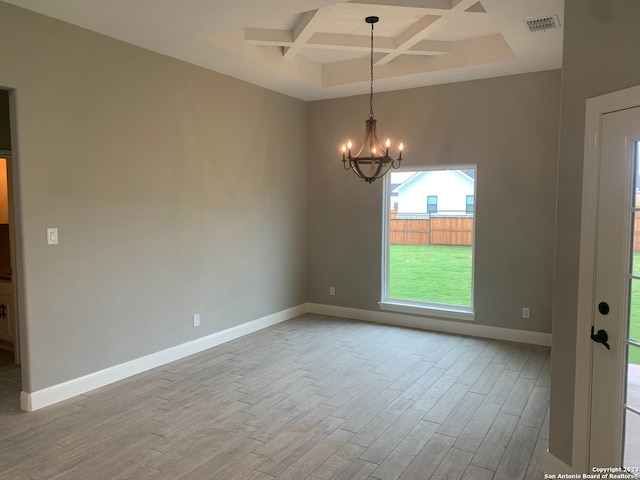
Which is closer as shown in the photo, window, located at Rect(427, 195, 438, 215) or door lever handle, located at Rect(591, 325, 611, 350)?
door lever handle, located at Rect(591, 325, 611, 350)

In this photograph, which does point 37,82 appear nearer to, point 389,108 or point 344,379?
point 344,379

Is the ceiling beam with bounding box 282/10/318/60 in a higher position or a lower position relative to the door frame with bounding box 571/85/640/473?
higher

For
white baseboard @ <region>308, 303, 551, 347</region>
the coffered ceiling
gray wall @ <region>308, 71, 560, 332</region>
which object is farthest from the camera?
white baseboard @ <region>308, 303, 551, 347</region>

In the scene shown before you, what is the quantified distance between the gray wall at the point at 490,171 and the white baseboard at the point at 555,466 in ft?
9.03

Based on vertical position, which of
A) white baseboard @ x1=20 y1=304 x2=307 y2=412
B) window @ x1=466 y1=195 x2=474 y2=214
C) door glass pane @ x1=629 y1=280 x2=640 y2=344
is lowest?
white baseboard @ x1=20 y1=304 x2=307 y2=412

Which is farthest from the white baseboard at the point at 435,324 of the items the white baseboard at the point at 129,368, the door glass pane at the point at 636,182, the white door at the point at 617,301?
the door glass pane at the point at 636,182

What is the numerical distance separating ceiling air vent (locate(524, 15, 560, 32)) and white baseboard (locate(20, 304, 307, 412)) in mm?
4268

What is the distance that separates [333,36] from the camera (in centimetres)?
456

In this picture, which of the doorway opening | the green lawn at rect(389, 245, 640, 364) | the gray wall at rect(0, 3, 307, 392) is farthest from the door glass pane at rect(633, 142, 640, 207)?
the doorway opening

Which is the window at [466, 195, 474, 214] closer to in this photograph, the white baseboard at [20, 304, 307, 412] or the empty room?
the empty room

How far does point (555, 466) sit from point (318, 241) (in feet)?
14.6

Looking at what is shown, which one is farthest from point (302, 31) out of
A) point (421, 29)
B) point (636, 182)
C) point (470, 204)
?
point (636, 182)

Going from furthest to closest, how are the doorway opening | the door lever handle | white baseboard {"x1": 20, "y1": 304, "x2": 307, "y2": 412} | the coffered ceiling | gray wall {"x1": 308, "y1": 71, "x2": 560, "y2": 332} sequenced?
gray wall {"x1": 308, "y1": 71, "x2": 560, "y2": 332}, the doorway opening, white baseboard {"x1": 20, "y1": 304, "x2": 307, "y2": 412}, the coffered ceiling, the door lever handle

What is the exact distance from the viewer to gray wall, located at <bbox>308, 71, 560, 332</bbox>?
16.4 ft
